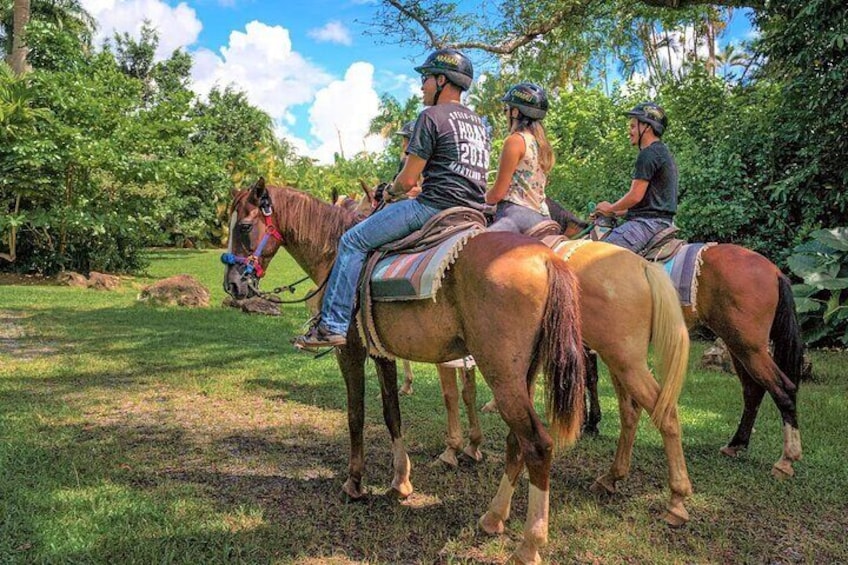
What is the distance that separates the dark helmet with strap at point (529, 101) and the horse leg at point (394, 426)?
6.84ft

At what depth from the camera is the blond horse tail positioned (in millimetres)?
3277

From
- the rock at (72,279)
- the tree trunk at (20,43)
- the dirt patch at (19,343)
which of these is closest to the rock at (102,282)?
the rock at (72,279)

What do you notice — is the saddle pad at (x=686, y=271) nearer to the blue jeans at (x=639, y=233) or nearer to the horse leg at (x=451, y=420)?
the blue jeans at (x=639, y=233)

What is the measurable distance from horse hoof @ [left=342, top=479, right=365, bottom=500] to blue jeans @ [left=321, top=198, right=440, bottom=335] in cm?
116

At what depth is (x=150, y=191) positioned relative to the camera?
19875mm

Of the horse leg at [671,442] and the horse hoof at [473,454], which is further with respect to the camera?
the horse hoof at [473,454]

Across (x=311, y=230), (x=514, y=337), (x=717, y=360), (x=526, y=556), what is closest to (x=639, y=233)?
(x=514, y=337)

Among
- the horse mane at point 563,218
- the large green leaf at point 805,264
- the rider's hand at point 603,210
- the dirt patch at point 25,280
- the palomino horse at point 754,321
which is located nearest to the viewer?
the palomino horse at point 754,321

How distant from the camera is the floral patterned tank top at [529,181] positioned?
167 inches

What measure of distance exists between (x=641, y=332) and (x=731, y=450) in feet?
6.88

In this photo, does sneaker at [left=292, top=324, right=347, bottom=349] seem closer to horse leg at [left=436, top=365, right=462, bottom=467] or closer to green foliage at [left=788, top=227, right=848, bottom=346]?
horse leg at [left=436, top=365, right=462, bottom=467]

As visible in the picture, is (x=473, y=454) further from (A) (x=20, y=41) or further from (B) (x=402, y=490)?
(A) (x=20, y=41)

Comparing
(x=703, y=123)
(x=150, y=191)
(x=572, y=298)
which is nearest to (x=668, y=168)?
(x=572, y=298)

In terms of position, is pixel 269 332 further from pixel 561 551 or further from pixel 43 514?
pixel 561 551
